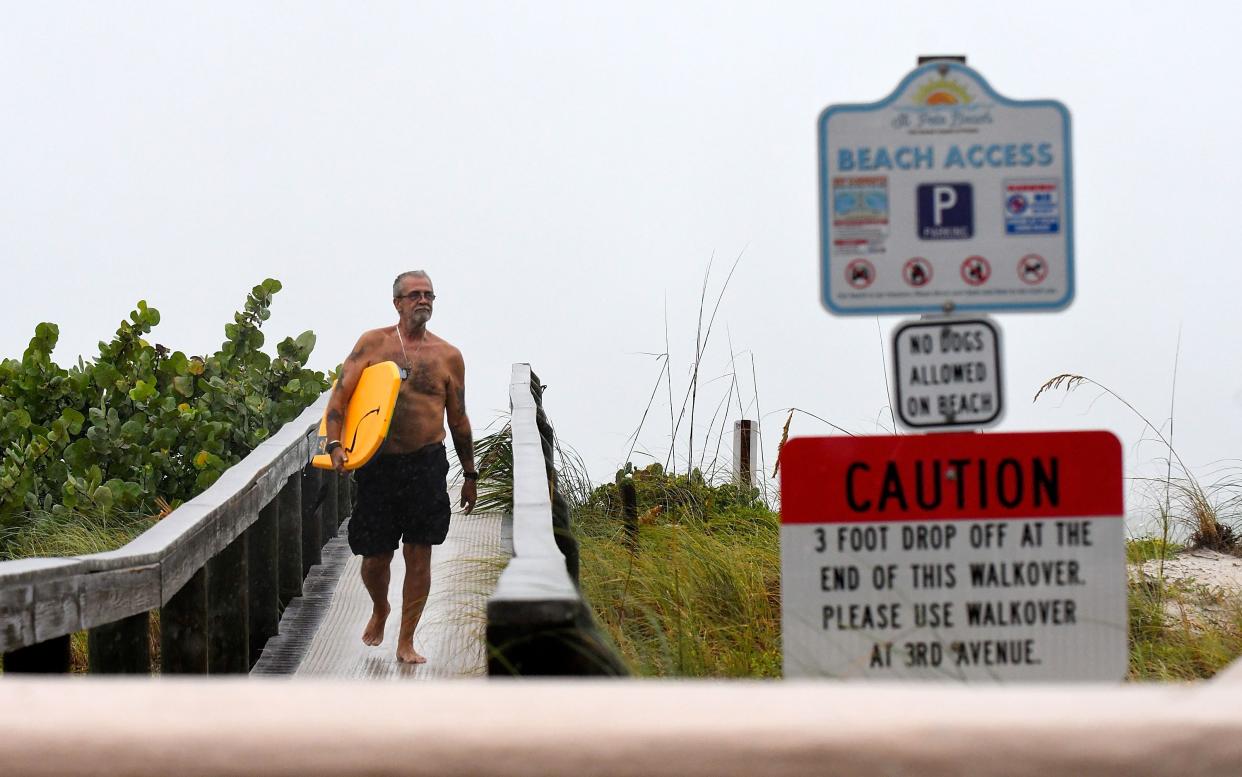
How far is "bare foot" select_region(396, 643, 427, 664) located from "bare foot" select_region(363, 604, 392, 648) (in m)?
0.43

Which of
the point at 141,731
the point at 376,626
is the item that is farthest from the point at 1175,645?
the point at 141,731

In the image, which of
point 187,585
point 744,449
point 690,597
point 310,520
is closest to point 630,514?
point 690,597

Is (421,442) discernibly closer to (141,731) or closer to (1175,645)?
(1175,645)

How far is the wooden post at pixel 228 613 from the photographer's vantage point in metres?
7.20

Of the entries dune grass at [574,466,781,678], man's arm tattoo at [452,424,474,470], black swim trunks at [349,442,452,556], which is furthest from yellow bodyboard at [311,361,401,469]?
dune grass at [574,466,781,678]

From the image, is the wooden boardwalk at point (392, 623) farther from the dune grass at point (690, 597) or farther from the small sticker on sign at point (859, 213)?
the small sticker on sign at point (859, 213)

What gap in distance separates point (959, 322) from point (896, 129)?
1.77ft

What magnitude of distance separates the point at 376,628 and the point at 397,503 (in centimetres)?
79

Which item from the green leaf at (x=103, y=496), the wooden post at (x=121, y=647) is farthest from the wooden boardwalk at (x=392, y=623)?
the green leaf at (x=103, y=496)

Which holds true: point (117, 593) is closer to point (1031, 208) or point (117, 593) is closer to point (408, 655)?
point (408, 655)

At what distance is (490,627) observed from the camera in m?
3.29

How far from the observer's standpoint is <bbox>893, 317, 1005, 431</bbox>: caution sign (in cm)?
382

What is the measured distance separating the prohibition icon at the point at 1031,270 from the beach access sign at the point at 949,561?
0.43 metres

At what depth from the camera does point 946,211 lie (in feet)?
Result: 12.7
